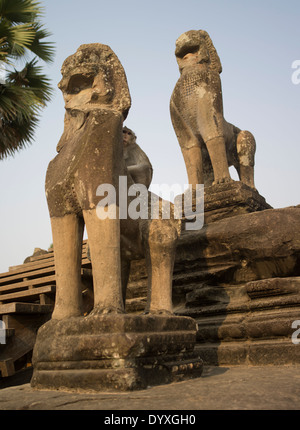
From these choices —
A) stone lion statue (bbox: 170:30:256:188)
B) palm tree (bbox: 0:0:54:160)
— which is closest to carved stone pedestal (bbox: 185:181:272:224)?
stone lion statue (bbox: 170:30:256:188)

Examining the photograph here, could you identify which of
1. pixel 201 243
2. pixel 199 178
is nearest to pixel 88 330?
pixel 201 243

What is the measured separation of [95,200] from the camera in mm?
2662

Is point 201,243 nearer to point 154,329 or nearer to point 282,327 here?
point 282,327

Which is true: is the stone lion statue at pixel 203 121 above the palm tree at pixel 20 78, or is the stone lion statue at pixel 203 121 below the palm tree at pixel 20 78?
below

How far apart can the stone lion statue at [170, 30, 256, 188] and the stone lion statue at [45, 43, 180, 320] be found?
7.87 ft

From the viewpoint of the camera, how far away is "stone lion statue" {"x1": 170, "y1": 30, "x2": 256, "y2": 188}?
17.5 ft

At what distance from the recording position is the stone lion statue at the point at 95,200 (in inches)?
103

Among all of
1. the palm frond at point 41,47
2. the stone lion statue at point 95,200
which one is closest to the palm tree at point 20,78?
the palm frond at point 41,47

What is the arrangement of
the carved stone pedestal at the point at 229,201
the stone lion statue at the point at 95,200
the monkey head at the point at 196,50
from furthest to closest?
the monkey head at the point at 196,50 < the carved stone pedestal at the point at 229,201 < the stone lion statue at the point at 95,200

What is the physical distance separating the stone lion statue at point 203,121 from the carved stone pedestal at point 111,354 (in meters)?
3.01

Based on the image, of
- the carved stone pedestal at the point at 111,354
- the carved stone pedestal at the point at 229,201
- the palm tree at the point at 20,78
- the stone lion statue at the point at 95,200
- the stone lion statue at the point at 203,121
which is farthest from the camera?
the palm tree at the point at 20,78

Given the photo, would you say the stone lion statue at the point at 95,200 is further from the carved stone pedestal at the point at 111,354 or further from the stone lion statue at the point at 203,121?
the stone lion statue at the point at 203,121

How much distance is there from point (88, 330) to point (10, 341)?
2624 mm

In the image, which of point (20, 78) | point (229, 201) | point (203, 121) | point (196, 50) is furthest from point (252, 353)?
point (20, 78)
